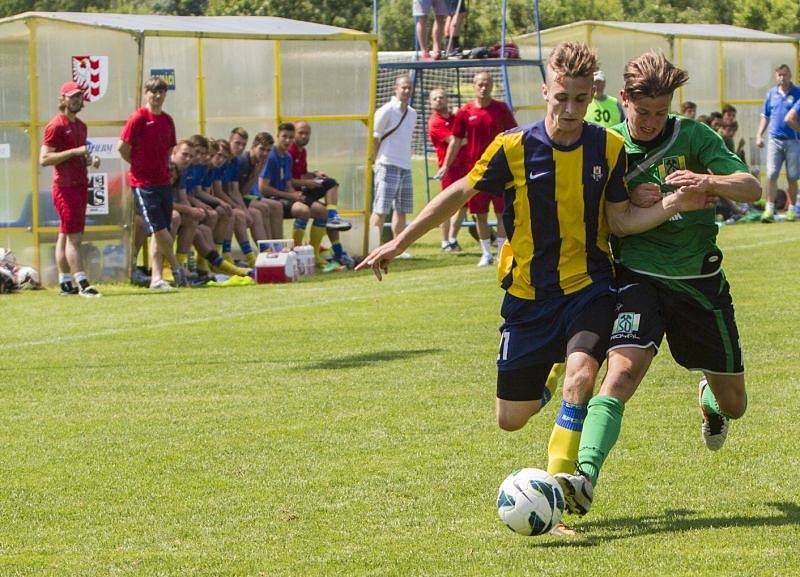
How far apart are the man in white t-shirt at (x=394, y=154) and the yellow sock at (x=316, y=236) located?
115 cm

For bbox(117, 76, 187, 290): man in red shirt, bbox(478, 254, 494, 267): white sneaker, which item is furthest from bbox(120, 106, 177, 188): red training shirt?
bbox(478, 254, 494, 267): white sneaker

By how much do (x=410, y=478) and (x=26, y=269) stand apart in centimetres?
1067

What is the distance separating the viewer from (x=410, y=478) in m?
6.98

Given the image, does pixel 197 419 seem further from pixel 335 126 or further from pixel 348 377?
pixel 335 126

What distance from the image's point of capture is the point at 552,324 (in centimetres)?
616

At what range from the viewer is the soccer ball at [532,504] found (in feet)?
18.3

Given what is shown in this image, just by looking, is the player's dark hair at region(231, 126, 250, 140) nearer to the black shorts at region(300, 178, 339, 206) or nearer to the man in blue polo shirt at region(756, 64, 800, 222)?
the black shorts at region(300, 178, 339, 206)

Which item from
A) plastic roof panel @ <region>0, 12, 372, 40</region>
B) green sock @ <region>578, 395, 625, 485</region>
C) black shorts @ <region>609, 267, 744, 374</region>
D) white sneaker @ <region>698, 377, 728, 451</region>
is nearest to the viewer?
green sock @ <region>578, 395, 625, 485</region>

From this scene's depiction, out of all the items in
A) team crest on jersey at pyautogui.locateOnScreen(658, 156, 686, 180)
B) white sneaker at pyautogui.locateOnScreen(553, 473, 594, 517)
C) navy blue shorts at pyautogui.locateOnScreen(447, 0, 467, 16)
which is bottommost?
white sneaker at pyautogui.locateOnScreen(553, 473, 594, 517)

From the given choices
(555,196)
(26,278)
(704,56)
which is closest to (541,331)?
(555,196)

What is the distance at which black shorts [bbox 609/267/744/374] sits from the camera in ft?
20.5

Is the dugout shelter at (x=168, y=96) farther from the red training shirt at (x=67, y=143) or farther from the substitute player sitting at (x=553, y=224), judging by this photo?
the substitute player sitting at (x=553, y=224)

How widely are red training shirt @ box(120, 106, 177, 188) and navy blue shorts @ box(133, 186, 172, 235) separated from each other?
0.06m

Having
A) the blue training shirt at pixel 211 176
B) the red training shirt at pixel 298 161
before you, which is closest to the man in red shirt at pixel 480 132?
the red training shirt at pixel 298 161
